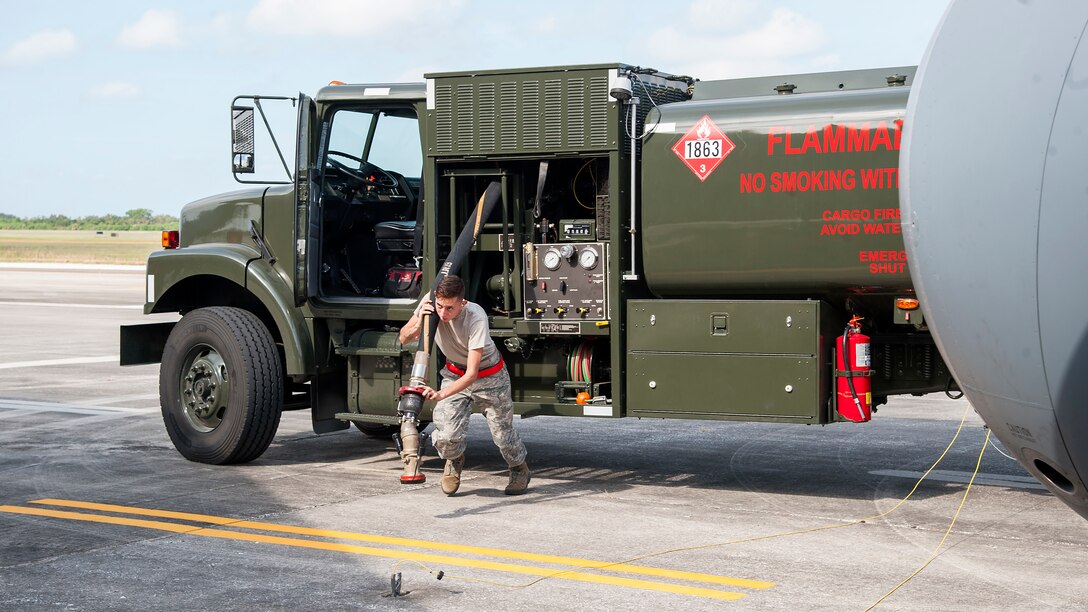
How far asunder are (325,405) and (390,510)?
6.51ft

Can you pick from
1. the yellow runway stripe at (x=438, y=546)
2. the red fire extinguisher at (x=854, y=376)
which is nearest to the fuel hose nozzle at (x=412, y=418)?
the yellow runway stripe at (x=438, y=546)

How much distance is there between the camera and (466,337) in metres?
8.48

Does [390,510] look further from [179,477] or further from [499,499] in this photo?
[179,477]

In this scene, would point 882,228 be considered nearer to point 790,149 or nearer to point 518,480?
point 790,149

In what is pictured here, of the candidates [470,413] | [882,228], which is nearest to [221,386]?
[470,413]

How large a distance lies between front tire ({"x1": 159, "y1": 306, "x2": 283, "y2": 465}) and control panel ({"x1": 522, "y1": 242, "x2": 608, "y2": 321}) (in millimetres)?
2121

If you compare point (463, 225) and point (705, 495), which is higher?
point (463, 225)

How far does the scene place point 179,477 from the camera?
9.44 m

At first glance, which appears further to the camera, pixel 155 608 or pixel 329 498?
pixel 329 498

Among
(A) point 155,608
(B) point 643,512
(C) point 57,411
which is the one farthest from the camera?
(C) point 57,411

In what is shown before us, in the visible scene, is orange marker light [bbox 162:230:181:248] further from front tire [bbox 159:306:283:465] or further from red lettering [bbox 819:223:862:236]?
red lettering [bbox 819:223:862:236]

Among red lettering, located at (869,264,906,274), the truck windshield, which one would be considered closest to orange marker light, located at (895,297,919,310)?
red lettering, located at (869,264,906,274)

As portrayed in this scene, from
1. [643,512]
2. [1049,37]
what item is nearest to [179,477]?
[643,512]

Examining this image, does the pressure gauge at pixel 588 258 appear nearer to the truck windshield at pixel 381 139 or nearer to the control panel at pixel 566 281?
the control panel at pixel 566 281
